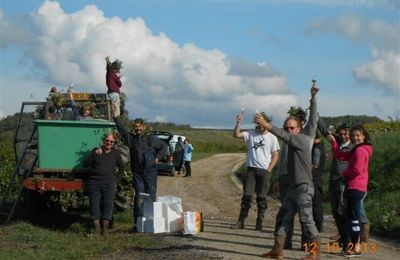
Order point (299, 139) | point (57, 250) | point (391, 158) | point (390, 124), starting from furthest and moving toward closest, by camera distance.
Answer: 1. point (390, 124)
2. point (391, 158)
3. point (57, 250)
4. point (299, 139)

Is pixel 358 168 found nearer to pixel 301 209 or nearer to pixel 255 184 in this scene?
pixel 301 209

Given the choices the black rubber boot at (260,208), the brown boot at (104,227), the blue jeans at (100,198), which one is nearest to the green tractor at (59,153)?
the blue jeans at (100,198)

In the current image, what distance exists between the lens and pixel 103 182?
497 inches

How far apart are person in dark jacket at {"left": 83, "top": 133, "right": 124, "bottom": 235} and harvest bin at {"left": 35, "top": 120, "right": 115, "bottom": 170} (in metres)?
0.49

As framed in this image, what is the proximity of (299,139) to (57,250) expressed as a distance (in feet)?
14.5

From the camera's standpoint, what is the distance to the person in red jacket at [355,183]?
10156mm

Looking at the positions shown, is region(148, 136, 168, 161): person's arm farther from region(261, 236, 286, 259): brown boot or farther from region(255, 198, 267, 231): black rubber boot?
region(261, 236, 286, 259): brown boot

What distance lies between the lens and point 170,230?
484 inches

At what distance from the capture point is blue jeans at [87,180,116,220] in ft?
41.3

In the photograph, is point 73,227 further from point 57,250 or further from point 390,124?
point 390,124

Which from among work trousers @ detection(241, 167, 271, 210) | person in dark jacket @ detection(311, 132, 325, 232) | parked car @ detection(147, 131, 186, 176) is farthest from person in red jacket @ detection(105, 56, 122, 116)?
parked car @ detection(147, 131, 186, 176)

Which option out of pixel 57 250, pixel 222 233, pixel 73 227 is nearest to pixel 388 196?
pixel 222 233
